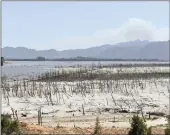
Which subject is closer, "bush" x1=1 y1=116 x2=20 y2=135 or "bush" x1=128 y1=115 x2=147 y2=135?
"bush" x1=1 y1=116 x2=20 y2=135

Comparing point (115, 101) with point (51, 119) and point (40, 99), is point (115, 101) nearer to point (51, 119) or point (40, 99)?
point (40, 99)

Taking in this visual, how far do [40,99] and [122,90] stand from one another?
32.1 feet

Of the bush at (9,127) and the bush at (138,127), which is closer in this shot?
the bush at (9,127)

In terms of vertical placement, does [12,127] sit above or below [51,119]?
above

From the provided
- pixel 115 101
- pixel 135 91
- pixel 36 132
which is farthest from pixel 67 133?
pixel 135 91

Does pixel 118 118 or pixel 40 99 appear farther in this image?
pixel 40 99

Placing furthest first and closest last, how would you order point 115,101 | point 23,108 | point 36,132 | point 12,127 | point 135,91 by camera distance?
point 135,91
point 115,101
point 23,108
point 36,132
point 12,127

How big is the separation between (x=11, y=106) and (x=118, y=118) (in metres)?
8.88

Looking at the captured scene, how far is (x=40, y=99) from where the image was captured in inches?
1296

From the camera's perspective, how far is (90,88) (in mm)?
41000

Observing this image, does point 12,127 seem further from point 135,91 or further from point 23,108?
point 135,91

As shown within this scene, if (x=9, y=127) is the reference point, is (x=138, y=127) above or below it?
below

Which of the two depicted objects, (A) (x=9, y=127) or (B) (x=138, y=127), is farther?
(B) (x=138, y=127)

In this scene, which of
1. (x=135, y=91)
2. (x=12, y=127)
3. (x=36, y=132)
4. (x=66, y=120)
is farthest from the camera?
(x=135, y=91)
